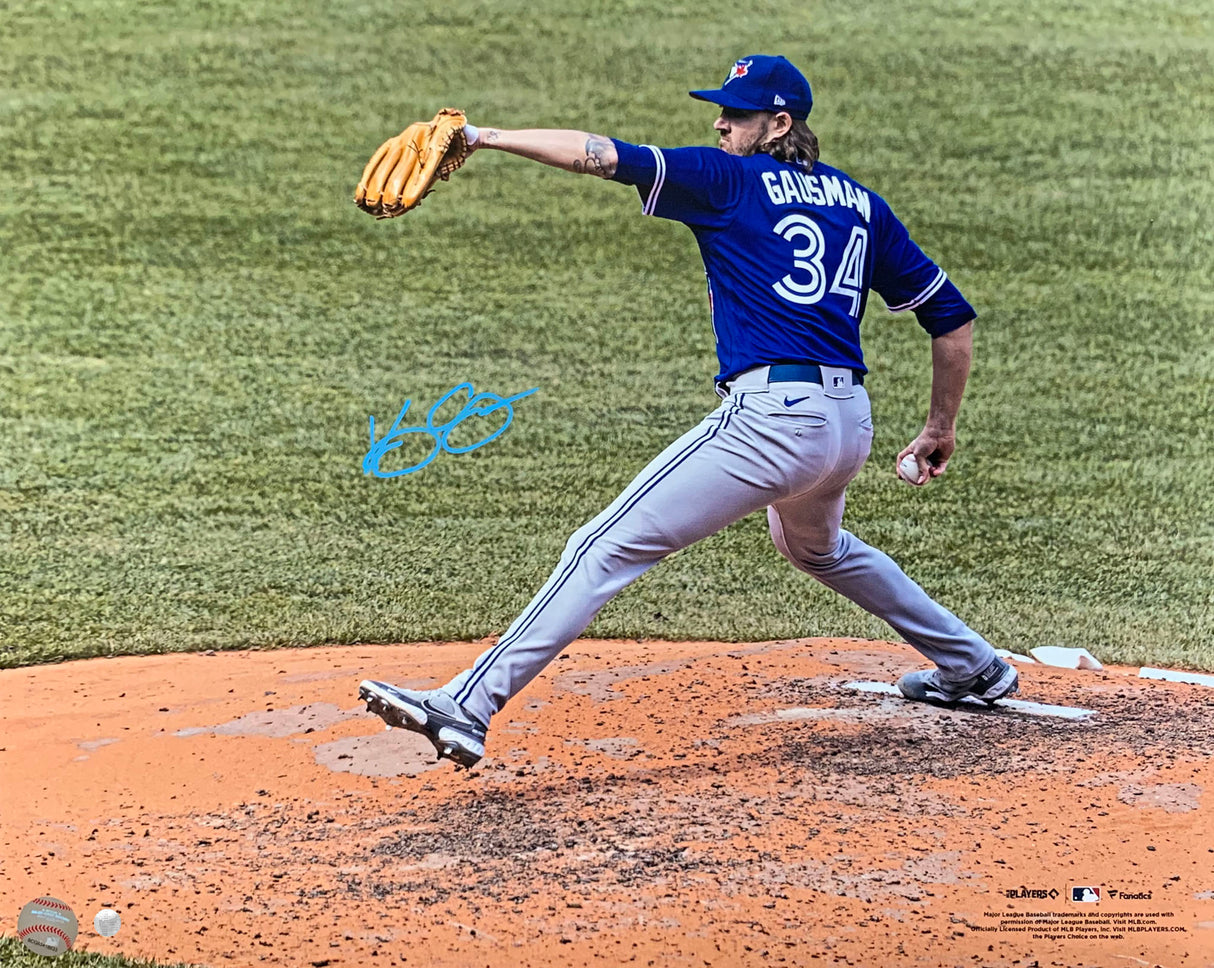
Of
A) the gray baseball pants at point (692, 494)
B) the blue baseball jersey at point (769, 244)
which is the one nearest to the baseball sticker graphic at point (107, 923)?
the gray baseball pants at point (692, 494)

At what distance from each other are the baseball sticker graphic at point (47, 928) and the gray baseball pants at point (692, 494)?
0.99 m

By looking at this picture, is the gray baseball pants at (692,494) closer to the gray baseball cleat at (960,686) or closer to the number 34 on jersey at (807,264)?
the number 34 on jersey at (807,264)

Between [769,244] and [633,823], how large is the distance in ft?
4.93

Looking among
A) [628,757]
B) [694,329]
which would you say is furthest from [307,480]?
[628,757]

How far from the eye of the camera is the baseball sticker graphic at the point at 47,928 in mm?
3098

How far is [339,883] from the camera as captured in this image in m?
3.43

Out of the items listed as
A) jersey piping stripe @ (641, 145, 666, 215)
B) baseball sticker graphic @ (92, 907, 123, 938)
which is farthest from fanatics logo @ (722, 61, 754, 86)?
baseball sticker graphic @ (92, 907, 123, 938)

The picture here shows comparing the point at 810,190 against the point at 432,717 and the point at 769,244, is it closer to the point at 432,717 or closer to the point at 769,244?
the point at 769,244

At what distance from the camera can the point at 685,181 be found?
3.59 m

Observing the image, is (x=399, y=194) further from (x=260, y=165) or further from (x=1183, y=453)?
(x=260, y=165)
